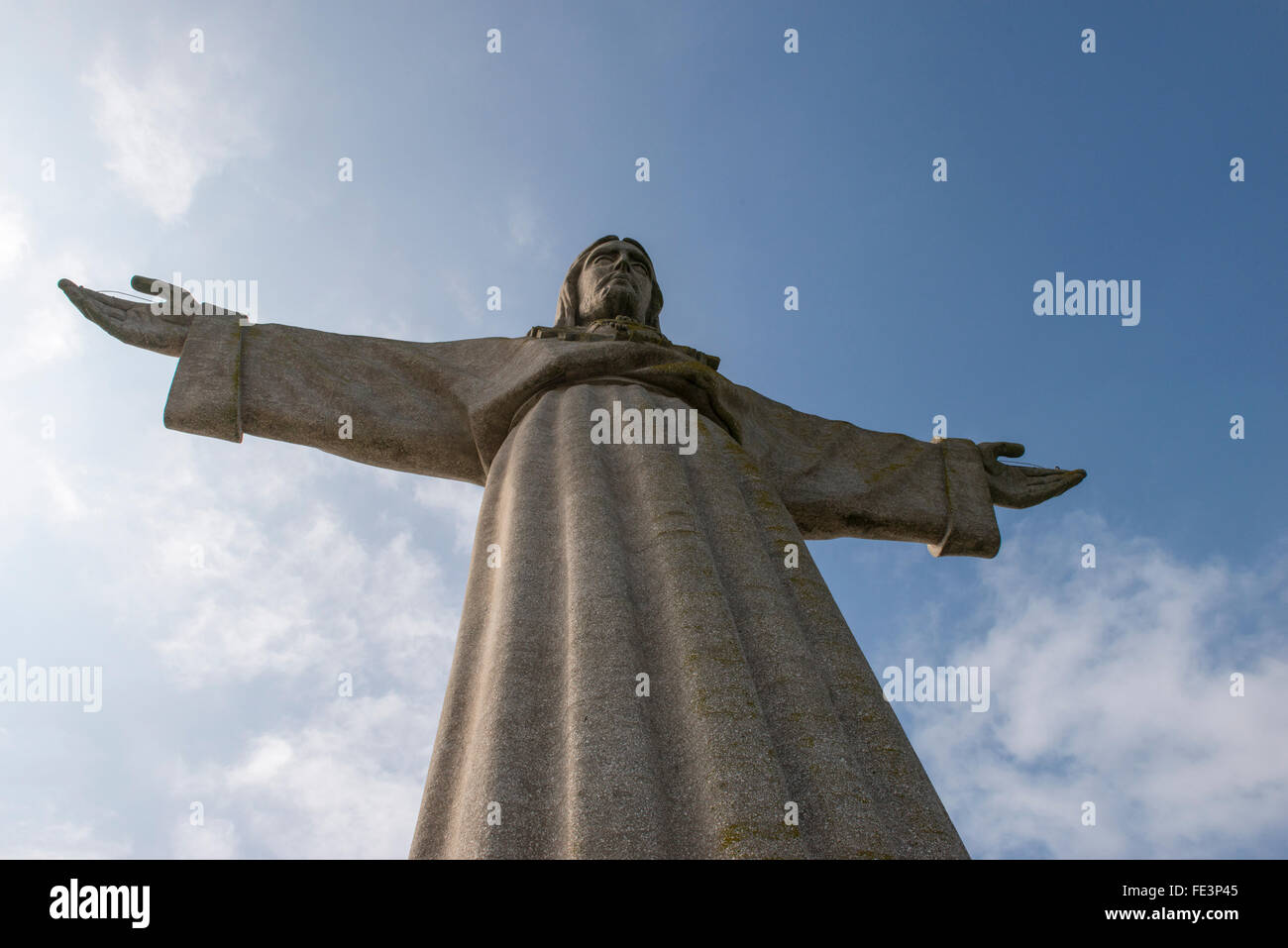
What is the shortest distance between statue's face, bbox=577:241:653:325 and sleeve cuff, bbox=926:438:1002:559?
8.01ft

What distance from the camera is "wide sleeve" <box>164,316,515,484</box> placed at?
632 cm

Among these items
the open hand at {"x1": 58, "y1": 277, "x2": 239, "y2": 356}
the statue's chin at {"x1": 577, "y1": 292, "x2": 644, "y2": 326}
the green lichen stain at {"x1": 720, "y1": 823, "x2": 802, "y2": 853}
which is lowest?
the green lichen stain at {"x1": 720, "y1": 823, "x2": 802, "y2": 853}

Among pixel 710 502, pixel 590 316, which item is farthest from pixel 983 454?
pixel 710 502

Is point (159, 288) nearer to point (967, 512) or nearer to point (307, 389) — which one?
point (307, 389)

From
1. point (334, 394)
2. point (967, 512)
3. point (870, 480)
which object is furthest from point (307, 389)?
point (967, 512)

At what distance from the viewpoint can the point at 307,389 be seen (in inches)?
261

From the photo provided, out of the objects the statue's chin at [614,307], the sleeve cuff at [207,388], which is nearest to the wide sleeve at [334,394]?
the sleeve cuff at [207,388]

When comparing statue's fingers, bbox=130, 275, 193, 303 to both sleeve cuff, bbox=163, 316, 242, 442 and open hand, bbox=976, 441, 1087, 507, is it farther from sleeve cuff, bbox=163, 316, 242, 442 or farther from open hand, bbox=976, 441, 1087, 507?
open hand, bbox=976, 441, 1087, 507

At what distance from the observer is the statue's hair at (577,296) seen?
828 cm

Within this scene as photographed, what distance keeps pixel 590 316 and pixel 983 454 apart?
2.98m

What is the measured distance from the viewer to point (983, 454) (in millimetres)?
8031

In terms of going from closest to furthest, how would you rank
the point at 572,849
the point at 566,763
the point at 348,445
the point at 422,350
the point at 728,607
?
the point at 572,849 < the point at 566,763 < the point at 728,607 < the point at 348,445 < the point at 422,350

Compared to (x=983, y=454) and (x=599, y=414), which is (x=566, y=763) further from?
(x=983, y=454)

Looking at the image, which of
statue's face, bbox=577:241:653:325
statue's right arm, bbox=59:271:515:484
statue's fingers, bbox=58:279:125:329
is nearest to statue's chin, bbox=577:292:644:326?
statue's face, bbox=577:241:653:325
